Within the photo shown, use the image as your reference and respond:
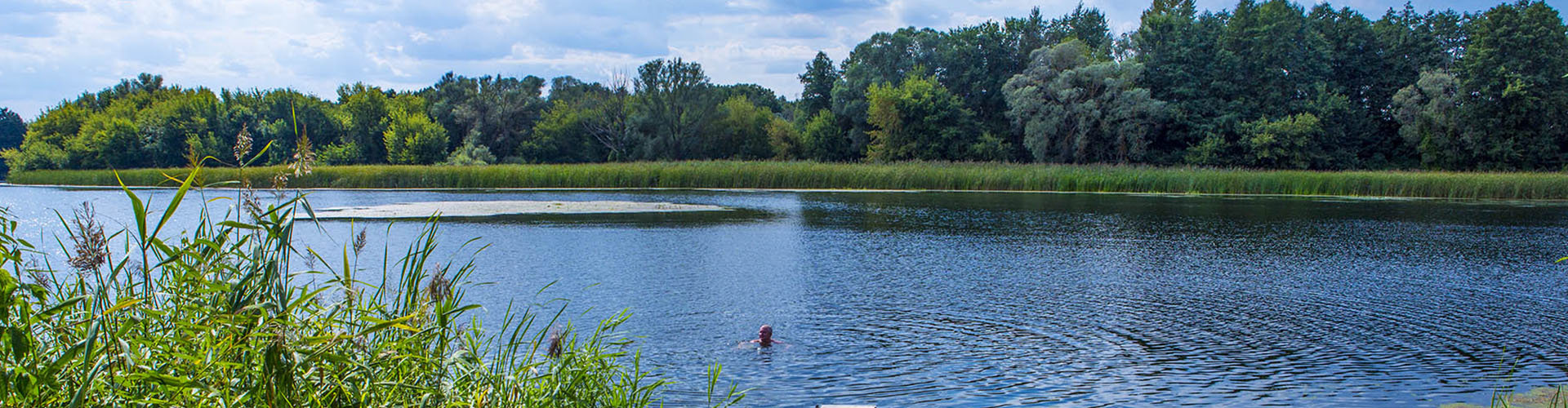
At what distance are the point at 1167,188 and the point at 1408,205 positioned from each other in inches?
273

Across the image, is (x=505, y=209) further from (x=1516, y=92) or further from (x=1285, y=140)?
(x=1516, y=92)

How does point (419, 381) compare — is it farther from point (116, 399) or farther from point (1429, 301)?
point (1429, 301)

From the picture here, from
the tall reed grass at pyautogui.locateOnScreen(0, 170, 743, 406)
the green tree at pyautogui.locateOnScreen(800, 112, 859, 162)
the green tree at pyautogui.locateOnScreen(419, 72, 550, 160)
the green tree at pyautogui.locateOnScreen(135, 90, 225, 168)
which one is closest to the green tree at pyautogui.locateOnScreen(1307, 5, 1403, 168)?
the green tree at pyautogui.locateOnScreen(800, 112, 859, 162)

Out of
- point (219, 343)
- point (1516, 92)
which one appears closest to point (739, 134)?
point (1516, 92)

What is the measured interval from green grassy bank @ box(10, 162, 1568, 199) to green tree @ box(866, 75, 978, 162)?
829 cm

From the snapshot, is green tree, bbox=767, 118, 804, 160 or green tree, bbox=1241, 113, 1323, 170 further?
green tree, bbox=767, 118, 804, 160

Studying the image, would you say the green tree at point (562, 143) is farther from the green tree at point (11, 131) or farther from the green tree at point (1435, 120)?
the green tree at point (11, 131)

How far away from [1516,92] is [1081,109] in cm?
1460

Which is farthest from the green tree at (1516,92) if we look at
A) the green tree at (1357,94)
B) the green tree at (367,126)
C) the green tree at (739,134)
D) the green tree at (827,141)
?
the green tree at (367,126)

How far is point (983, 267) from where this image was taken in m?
9.89

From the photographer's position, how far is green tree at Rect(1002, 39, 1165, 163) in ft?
124

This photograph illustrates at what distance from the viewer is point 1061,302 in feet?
25.5

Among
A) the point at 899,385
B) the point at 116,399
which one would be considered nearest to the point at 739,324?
the point at 899,385

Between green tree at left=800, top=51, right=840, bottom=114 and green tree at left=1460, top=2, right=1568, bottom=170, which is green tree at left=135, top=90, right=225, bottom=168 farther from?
green tree at left=1460, top=2, right=1568, bottom=170
